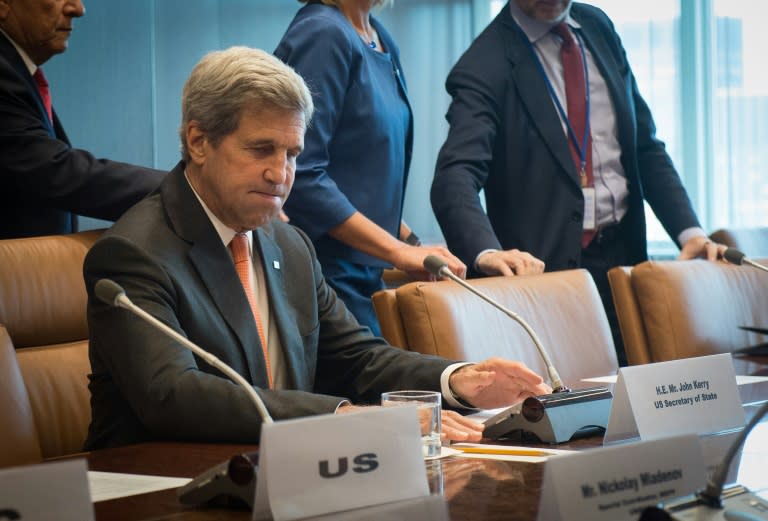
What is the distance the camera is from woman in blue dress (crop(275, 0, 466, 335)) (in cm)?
259

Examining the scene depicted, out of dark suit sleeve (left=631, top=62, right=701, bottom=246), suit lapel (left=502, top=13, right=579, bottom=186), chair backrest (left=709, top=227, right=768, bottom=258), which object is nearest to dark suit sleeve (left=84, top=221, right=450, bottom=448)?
Answer: suit lapel (left=502, top=13, right=579, bottom=186)

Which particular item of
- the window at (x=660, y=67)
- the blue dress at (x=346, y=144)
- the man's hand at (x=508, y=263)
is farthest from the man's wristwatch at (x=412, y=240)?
the window at (x=660, y=67)

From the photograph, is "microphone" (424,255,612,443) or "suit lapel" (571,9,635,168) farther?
"suit lapel" (571,9,635,168)

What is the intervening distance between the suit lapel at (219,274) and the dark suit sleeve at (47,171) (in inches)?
21.5

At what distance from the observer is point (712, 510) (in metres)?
1.03

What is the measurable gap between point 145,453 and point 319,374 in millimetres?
729

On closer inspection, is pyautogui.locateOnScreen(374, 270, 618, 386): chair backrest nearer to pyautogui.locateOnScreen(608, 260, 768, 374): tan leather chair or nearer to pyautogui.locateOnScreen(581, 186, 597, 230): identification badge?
pyautogui.locateOnScreen(608, 260, 768, 374): tan leather chair

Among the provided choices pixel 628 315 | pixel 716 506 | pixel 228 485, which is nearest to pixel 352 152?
pixel 628 315

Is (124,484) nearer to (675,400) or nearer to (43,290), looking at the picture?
(675,400)

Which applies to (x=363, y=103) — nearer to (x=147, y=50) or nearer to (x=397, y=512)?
(x=397, y=512)

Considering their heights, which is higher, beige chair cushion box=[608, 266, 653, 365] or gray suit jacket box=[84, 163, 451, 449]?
gray suit jacket box=[84, 163, 451, 449]

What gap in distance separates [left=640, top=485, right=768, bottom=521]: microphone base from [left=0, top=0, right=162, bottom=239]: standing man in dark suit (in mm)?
1726

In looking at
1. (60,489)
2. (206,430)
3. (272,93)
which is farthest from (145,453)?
(272,93)

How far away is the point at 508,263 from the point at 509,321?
0.32m
